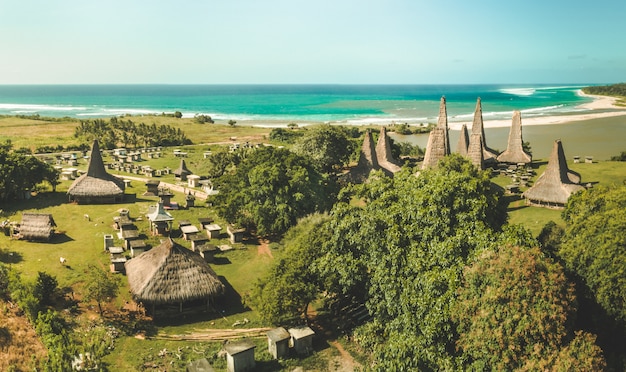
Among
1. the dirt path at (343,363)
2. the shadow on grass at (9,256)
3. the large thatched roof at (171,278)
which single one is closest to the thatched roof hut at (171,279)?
the large thatched roof at (171,278)

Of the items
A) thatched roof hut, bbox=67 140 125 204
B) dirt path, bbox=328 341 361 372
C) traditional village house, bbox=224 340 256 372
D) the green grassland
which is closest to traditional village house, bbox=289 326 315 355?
the green grassland

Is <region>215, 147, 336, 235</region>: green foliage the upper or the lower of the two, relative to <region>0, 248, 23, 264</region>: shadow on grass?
upper

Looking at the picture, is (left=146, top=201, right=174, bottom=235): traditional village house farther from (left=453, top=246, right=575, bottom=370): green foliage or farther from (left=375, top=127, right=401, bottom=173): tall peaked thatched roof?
(left=453, top=246, right=575, bottom=370): green foliage

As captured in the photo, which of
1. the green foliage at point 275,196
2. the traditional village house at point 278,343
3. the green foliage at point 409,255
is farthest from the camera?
the green foliage at point 275,196

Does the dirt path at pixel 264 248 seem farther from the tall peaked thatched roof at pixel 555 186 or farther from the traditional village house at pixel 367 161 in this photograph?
the tall peaked thatched roof at pixel 555 186

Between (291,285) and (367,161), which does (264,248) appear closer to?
(291,285)
